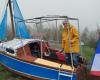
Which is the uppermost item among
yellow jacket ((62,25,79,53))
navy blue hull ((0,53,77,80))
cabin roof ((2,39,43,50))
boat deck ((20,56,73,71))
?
yellow jacket ((62,25,79,53))

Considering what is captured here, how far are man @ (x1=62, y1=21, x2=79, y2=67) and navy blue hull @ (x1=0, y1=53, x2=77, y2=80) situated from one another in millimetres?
689

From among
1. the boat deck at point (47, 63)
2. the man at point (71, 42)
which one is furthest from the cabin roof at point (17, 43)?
the man at point (71, 42)

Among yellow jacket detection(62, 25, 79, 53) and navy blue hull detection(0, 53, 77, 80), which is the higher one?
yellow jacket detection(62, 25, 79, 53)

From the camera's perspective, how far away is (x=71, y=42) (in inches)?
527

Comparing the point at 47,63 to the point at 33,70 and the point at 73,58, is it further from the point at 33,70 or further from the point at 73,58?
the point at 73,58

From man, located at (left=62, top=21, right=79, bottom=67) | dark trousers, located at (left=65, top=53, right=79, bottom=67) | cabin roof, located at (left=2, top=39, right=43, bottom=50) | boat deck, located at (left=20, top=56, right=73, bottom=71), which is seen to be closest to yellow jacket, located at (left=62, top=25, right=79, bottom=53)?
man, located at (left=62, top=21, right=79, bottom=67)

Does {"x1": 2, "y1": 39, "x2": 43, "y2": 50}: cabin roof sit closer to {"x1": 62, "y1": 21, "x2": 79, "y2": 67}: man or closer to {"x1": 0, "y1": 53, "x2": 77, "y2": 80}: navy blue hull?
{"x1": 0, "y1": 53, "x2": 77, "y2": 80}: navy blue hull

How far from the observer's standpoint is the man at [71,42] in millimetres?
13336

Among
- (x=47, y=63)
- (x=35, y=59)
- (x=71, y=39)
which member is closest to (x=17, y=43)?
(x=35, y=59)

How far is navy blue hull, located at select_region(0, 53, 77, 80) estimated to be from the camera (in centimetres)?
1304

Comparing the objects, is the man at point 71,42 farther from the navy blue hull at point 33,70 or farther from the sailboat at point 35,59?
the navy blue hull at point 33,70

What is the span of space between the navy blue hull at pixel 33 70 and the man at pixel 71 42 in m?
0.69

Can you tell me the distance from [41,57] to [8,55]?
1.46 metres

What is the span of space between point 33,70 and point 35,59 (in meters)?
0.40
